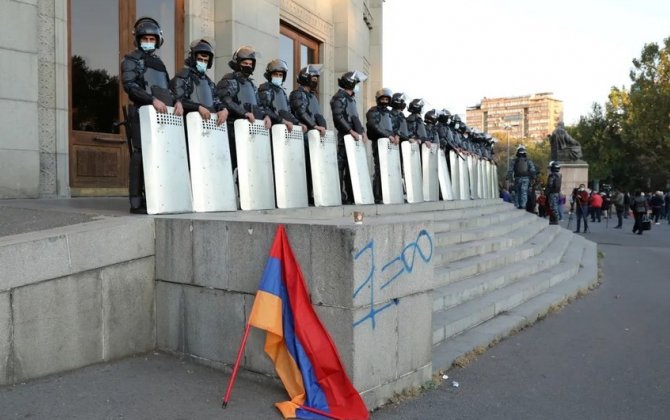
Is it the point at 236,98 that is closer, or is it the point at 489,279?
the point at 236,98

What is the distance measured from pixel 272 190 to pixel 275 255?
11.4ft

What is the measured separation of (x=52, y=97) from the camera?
9531 millimetres

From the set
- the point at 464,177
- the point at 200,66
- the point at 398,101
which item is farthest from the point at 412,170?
the point at 200,66

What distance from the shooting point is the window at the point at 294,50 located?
16.2 m

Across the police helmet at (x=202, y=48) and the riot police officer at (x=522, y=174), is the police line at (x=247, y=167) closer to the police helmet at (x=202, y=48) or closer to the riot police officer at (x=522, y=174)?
the police helmet at (x=202, y=48)

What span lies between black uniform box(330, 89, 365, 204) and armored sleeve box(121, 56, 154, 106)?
171 inches

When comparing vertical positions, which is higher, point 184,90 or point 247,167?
point 184,90

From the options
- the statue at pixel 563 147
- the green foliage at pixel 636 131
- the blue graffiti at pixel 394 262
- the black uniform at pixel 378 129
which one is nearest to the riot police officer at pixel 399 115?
the black uniform at pixel 378 129

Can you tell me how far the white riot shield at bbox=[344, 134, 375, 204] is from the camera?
9773mm

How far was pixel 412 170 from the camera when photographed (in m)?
11.9

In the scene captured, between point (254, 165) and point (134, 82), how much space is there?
1878 mm

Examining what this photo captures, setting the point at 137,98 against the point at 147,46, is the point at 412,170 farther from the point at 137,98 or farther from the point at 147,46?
the point at 137,98

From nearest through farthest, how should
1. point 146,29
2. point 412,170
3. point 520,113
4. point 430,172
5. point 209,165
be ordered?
point 146,29
point 209,165
point 412,170
point 430,172
point 520,113

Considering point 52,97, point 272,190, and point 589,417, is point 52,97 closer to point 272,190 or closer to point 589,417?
point 272,190
